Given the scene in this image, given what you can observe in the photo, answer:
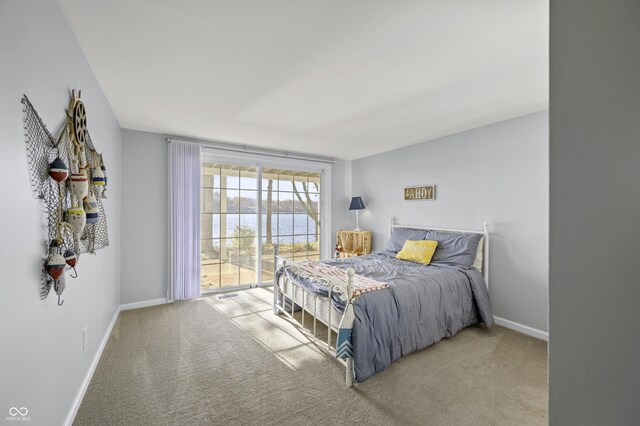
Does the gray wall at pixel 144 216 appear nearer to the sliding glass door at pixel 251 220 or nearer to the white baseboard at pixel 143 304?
the white baseboard at pixel 143 304

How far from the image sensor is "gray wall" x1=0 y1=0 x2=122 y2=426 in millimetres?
1012

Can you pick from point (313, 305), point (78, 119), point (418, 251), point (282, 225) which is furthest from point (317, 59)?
point (282, 225)

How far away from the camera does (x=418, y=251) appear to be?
355cm

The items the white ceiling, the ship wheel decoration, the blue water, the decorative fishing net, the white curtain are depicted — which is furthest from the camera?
the blue water

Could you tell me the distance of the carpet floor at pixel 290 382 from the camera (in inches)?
71.2

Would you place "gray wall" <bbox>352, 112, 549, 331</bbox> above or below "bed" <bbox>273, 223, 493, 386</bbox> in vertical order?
above

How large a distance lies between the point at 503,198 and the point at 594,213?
291 centimetres

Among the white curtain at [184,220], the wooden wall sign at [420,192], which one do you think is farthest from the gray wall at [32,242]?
the wooden wall sign at [420,192]

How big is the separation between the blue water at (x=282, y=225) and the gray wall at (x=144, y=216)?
2.31ft

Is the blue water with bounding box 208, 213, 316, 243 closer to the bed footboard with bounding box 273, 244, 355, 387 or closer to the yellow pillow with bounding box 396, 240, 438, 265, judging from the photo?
the bed footboard with bounding box 273, 244, 355, 387

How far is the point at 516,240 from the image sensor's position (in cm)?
310

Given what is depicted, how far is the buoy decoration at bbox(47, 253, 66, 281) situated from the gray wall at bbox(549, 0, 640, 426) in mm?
1969

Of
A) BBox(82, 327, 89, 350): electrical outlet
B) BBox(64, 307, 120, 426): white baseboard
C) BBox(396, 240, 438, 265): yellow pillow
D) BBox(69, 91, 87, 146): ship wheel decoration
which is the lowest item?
BBox(64, 307, 120, 426): white baseboard

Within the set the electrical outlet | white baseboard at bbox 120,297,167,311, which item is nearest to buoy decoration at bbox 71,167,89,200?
the electrical outlet
